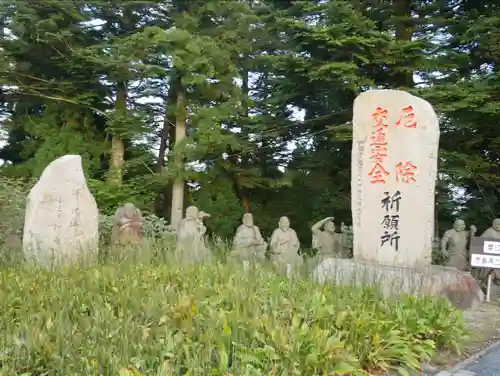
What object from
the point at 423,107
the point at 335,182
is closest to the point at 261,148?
the point at 335,182

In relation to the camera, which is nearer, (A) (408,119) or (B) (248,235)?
(A) (408,119)

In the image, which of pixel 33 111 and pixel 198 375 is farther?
pixel 33 111

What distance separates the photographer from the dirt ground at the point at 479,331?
130 inches

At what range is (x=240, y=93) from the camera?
10.2 metres

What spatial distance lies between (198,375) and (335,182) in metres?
8.85

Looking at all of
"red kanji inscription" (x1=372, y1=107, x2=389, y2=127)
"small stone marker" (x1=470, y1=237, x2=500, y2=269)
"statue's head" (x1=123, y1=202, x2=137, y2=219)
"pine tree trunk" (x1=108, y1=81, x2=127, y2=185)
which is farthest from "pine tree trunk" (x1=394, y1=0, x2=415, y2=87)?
"pine tree trunk" (x1=108, y1=81, x2=127, y2=185)

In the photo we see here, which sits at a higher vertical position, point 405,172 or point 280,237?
point 405,172

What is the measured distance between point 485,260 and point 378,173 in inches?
69.6

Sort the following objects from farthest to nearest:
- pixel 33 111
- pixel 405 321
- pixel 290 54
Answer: pixel 33 111
pixel 290 54
pixel 405 321

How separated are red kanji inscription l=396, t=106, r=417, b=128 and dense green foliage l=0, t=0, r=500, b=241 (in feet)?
9.60

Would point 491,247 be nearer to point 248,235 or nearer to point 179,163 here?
point 248,235

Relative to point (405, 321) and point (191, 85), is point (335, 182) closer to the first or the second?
point (191, 85)

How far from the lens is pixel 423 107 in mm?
5082

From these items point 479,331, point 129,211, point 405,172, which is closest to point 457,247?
point 405,172
